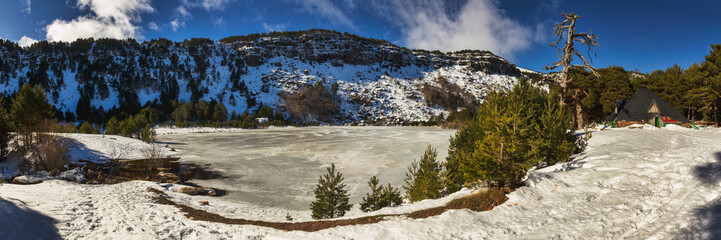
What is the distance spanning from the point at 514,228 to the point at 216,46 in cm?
16607

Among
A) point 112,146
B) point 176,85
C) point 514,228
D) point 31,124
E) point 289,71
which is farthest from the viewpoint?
point 289,71

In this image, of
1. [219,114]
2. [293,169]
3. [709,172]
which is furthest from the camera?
[219,114]

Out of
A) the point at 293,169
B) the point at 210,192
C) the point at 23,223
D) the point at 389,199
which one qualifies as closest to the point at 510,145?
the point at 389,199

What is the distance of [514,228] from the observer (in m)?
5.91

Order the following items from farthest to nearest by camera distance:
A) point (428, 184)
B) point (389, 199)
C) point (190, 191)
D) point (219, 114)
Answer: point (219, 114) → point (190, 191) → point (428, 184) → point (389, 199)

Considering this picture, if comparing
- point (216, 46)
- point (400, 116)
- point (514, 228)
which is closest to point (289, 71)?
point (216, 46)

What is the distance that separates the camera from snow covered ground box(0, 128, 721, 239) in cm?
511

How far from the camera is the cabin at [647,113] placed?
70.5ft

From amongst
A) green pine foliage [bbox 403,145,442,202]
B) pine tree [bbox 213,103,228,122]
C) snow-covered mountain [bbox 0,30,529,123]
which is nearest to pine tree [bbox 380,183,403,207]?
green pine foliage [bbox 403,145,442,202]

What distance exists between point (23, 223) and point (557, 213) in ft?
50.2

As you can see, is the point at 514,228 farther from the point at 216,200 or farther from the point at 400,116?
the point at 400,116

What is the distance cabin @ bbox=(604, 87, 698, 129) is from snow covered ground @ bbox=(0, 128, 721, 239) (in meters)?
16.1

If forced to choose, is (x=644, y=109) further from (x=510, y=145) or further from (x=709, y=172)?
(x=510, y=145)

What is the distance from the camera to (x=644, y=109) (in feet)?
74.8
